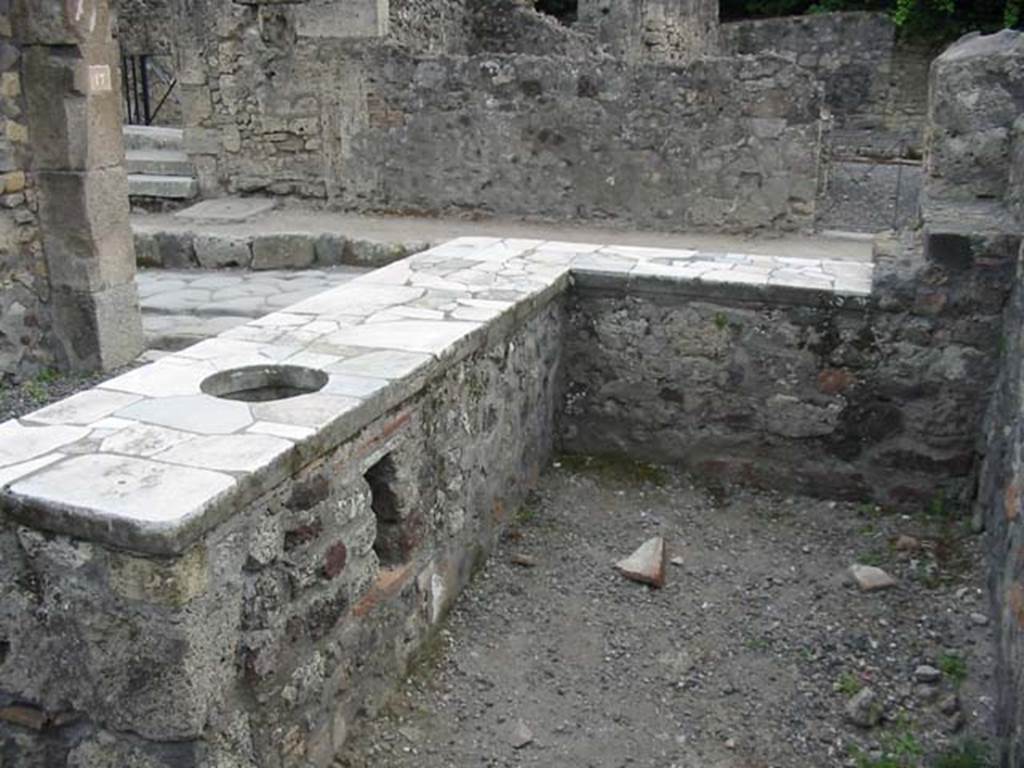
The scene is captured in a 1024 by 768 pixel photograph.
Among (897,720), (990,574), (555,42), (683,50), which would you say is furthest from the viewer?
(683,50)

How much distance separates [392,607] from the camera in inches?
144

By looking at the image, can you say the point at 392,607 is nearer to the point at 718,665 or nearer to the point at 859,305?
the point at 718,665

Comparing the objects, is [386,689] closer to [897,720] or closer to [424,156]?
[897,720]

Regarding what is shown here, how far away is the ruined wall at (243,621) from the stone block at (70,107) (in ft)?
10.3

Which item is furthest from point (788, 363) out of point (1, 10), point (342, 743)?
point (1, 10)

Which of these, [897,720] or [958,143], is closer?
[897,720]

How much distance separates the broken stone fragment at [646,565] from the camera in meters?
4.46

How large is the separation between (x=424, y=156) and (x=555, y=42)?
4679 millimetres

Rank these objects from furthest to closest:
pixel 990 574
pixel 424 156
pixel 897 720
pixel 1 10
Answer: pixel 424 156
pixel 1 10
pixel 990 574
pixel 897 720

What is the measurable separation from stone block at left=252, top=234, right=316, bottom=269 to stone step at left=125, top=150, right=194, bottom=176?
2.68m

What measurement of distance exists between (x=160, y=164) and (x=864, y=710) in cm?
983

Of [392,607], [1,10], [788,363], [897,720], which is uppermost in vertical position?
[1,10]

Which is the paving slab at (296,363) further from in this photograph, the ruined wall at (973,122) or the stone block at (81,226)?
the stone block at (81,226)

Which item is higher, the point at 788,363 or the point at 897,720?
the point at 788,363
